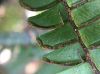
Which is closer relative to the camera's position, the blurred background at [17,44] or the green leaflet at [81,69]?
the green leaflet at [81,69]

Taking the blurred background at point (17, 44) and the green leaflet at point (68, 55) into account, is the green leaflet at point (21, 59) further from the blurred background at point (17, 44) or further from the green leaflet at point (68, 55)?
the green leaflet at point (68, 55)

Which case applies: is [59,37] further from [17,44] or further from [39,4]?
[17,44]

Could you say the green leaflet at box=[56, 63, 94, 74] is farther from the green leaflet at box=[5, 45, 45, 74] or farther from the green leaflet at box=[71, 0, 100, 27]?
the green leaflet at box=[5, 45, 45, 74]

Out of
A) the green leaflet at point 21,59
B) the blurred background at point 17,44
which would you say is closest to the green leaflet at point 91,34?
the blurred background at point 17,44

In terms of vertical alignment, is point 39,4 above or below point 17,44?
above

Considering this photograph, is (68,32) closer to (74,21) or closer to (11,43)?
(74,21)

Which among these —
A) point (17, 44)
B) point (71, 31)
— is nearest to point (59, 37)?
point (71, 31)

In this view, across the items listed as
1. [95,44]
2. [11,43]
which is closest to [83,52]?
[95,44]
